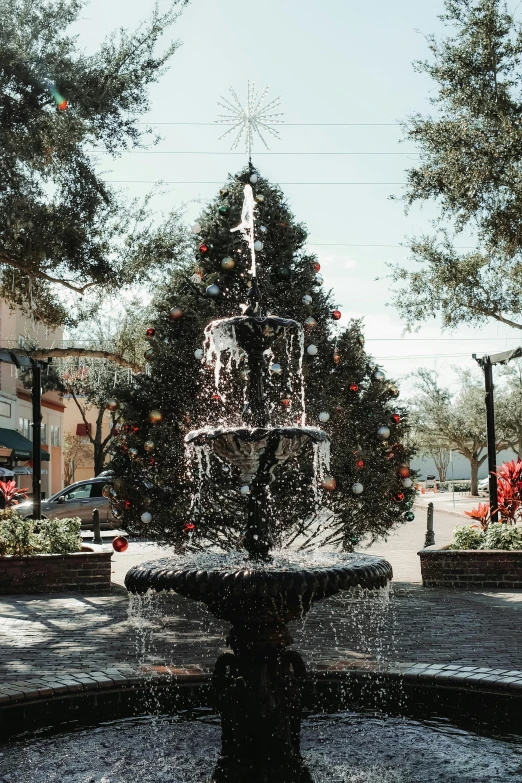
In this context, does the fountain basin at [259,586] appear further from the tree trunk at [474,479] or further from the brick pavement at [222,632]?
the tree trunk at [474,479]

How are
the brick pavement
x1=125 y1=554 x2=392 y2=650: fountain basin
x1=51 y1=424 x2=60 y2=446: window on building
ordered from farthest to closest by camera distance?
x1=51 y1=424 x2=60 y2=446: window on building → the brick pavement → x1=125 y1=554 x2=392 y2=650: fountain basin

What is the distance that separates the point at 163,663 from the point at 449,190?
11598 mm

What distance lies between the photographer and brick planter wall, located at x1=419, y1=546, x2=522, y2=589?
38.0 feet

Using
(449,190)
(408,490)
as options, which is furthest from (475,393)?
(408,490)

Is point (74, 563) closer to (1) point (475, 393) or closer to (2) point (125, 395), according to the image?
(2) point (125, 395)

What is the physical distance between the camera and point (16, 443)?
36156 millimetres

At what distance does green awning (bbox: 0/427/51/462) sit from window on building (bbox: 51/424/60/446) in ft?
36.5

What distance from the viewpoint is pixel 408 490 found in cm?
1139

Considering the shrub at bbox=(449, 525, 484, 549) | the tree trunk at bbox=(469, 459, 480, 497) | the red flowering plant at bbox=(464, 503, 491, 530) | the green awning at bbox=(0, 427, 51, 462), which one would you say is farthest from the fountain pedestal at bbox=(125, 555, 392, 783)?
the tree trunk at bbox=(469, 459, 480, 497)

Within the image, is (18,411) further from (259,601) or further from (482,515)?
(259,601)

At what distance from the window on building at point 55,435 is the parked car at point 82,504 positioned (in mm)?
24255

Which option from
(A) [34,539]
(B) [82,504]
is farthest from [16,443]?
(A) [34,539]

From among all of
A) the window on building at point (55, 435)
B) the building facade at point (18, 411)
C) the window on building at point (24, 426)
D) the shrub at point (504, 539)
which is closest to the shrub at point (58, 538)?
the shrub at point (504, 539)

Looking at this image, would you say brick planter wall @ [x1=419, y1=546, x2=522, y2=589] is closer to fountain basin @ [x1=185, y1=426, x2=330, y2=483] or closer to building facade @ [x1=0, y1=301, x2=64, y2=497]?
fountain basin @ [x1=185, y1=426, x2=330, y2=483]
